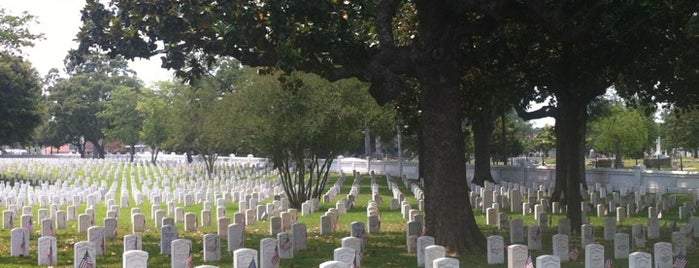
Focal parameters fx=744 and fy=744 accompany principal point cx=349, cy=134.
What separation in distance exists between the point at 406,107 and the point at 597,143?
134 ft

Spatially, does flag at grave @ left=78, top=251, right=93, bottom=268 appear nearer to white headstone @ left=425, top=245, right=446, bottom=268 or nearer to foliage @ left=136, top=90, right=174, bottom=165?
white headstone @ left=425, top=245, right=446, bottom=268

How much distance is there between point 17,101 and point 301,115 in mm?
25871

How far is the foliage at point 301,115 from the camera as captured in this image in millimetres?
22484

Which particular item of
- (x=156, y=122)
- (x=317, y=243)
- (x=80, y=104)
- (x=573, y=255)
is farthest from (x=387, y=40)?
(x=80, y=104)

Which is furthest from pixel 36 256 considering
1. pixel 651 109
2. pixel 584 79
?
pixel 651 109

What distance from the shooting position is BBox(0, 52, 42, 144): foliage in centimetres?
4100

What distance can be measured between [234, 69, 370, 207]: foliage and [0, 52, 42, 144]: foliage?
22.8 m

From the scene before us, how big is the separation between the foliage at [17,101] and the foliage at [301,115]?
2279 centimetres

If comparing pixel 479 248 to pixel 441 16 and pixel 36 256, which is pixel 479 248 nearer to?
pixel 441 16

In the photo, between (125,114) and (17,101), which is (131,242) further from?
(125,114)

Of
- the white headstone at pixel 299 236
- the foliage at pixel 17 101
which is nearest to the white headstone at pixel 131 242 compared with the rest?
the white headstone at pixel 299 236

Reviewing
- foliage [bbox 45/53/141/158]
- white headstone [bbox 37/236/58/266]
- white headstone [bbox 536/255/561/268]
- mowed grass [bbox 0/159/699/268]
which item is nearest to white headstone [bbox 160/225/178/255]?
mowed grass [bbox 0/159/699/268]

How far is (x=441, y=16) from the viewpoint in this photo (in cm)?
1316

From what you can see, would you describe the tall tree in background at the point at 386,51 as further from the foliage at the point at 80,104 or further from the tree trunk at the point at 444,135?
the foliage at the point at 80,104
